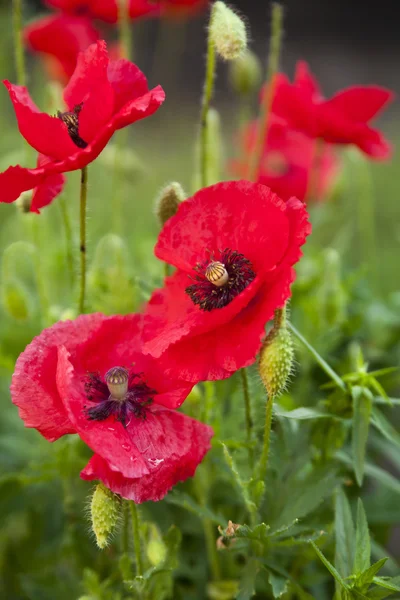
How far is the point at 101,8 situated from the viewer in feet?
3.34

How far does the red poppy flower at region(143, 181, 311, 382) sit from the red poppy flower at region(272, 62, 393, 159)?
1.07 feet

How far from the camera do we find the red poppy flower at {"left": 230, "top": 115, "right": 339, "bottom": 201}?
118 cm

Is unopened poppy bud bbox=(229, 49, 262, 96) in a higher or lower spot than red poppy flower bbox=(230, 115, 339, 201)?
higher

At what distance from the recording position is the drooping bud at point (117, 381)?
60 cm

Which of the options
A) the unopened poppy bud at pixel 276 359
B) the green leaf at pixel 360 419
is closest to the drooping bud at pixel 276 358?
the unopened poppy bud at pixel 276 359

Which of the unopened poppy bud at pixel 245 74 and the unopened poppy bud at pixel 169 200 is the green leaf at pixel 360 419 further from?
the unopened poppy bud at pixel 245 74

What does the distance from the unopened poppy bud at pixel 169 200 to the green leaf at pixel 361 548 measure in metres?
0.33

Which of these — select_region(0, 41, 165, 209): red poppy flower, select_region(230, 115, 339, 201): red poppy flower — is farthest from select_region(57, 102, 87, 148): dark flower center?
select_region(230, 115, 339, 201): red poppy flower

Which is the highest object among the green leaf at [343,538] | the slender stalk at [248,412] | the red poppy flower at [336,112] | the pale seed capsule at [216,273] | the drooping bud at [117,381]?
the red poppy flower at [336,112]

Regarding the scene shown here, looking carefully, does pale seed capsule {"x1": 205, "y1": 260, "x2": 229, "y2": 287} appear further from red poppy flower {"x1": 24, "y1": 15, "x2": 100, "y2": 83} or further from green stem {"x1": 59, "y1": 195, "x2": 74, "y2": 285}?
red poppy flower {"x1": 24, "y1": 15, "x2": 100, "y2": 83}

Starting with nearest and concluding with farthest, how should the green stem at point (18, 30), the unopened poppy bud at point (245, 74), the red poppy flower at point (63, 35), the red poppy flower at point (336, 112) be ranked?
the green stem at point (18, 30) → the red poppy flower at point (336, 112) → the red poppy flower at point (63, 35) → the unopened poppy bud at point (245, 74)

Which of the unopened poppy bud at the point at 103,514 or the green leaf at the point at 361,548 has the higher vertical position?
the unopened poppy bud at the point at 103,514

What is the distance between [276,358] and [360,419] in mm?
147

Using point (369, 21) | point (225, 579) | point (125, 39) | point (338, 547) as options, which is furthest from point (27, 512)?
point (369, 21)
